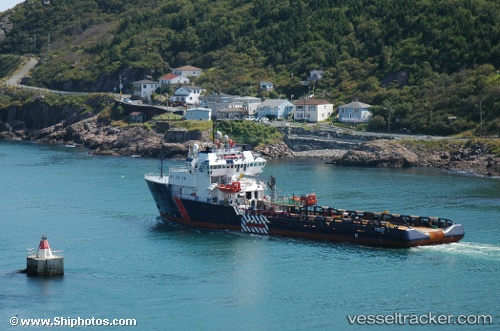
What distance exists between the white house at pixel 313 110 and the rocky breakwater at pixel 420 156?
1401 centimetres

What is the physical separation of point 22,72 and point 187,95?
4315 centimetres

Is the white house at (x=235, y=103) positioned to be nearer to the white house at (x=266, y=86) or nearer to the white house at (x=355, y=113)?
the white house at (x=266, y=86)

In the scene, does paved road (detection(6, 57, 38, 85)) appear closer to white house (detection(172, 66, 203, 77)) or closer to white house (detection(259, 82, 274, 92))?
white house (detection(172, 66, 203, 77))

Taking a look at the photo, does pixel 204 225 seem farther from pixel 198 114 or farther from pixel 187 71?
pixel 187 71

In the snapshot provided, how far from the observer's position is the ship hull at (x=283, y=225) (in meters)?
56.0

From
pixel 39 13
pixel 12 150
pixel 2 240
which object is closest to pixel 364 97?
pixel 12 150

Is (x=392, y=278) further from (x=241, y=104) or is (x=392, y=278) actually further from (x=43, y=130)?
(x=43, y=130)

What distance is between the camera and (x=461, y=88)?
104m

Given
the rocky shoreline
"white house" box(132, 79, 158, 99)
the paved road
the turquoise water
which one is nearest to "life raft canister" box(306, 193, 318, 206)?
the turquoise water

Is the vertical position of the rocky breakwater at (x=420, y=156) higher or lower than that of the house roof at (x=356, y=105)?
lower

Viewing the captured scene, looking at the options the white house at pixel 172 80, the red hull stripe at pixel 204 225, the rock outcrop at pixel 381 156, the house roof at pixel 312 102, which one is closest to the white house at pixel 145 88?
the white house at pixel 172 80

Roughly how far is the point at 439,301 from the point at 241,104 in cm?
7108

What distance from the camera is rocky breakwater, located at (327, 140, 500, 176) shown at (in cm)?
9100

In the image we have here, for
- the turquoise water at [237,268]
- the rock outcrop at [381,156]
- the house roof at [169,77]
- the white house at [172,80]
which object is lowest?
the turquoise water at [237,268]
